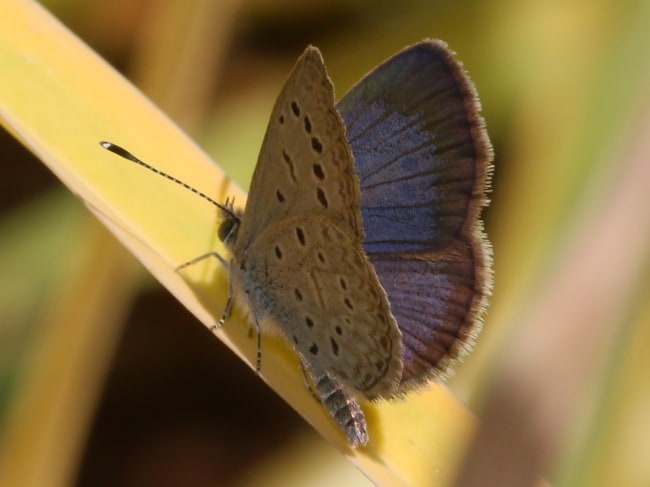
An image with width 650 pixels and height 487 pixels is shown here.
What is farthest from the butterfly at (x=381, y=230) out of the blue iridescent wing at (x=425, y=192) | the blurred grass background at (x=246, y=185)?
the blurred grass background at (x=246, y=185)

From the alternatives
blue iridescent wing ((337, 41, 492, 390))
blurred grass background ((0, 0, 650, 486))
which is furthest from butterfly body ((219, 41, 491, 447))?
blurred grass background ((0, 0, 650, 486))

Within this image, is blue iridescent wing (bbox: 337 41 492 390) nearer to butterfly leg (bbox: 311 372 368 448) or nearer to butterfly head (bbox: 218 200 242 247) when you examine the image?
butterfly leg (bbox: 311 372 368 448)

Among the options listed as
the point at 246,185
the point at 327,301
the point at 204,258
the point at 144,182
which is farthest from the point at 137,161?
the point at 246,185

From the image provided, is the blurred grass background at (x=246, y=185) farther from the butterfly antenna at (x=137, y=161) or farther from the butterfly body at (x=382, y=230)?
the butterfly antenna at (x=137, y=161)

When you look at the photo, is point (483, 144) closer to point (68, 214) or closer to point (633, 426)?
point (633, 426)

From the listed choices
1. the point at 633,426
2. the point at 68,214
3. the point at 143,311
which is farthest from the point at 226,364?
the point at 633,426

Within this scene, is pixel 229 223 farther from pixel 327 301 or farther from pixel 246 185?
pixel 246 185
